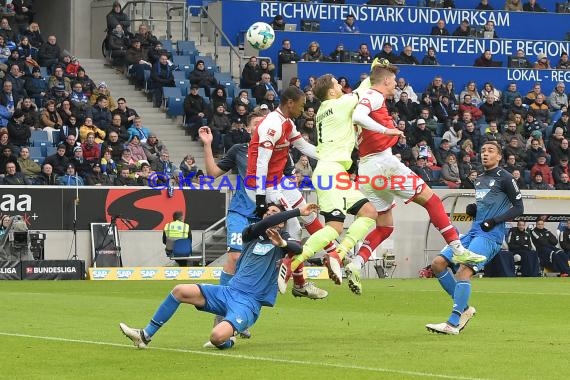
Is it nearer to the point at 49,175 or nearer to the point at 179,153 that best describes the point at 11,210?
the point at 49,175

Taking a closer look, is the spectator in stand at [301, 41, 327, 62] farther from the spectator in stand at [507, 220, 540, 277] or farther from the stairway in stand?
the spectator in stand at [507, 220, 540, 277]

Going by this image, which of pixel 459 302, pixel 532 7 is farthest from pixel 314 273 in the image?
pixel 532 7

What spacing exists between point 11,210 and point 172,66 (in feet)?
29.0

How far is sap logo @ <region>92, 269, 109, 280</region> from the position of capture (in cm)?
2977

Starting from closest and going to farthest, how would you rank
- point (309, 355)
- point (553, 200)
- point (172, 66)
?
point (309, 355) < point (553, 200) < point (172, 66)

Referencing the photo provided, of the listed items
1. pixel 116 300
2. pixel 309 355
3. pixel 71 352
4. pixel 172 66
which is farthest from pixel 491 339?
pixel 172 66

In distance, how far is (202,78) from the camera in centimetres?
3688

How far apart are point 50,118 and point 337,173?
1842cm

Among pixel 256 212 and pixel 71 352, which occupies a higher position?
pixel 256 212

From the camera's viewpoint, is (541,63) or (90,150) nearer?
(90,150)

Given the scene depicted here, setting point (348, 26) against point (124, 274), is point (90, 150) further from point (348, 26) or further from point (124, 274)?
point (348, 26)

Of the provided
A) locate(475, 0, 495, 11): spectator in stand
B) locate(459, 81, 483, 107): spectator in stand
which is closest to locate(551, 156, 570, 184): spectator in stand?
locate(459, 81, 483, 107): spectator in stand

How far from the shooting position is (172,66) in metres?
37.6

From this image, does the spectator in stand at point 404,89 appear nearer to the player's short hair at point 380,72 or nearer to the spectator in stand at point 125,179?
the spectator in stand at point 125,179
